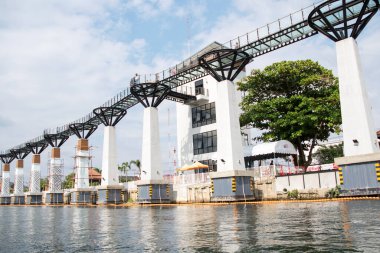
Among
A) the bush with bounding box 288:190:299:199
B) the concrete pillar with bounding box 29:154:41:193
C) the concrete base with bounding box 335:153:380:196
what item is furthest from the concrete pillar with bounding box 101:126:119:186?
the concrete base with bounding box 335:153:380:196

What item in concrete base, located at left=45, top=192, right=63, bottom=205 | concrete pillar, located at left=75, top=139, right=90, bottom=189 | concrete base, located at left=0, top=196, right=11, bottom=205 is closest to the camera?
concrete pillar, located at left=75, top=139, right=90, bottom=189

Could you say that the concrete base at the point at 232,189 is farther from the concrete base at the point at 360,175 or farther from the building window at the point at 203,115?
the building window at the point at 203,115

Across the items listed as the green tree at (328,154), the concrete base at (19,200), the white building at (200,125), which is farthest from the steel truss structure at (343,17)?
the concrete base at (19,200)

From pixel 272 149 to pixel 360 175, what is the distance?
1045 centimetres

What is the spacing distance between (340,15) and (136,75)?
81.1 ft

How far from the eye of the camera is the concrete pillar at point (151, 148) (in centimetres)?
4209

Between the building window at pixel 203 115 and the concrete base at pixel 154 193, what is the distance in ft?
34.7

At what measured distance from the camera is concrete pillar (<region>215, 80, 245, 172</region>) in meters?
32.9

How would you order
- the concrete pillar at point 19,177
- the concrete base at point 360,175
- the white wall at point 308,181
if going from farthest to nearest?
the concrete pillar at point 19,177
the white wall at point 308,181
the concrete base at point 360,175

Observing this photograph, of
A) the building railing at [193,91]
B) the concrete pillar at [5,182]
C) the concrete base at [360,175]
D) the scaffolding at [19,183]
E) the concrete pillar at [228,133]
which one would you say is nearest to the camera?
the concrete base at [360,175]

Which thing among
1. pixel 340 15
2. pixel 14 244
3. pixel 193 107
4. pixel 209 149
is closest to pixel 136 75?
pixel 193 107

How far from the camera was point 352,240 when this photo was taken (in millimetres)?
8352

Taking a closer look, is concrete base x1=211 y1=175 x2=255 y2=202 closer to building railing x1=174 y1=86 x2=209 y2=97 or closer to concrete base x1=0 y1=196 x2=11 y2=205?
building railing x1=174 y1=86 x2=209 y2=97

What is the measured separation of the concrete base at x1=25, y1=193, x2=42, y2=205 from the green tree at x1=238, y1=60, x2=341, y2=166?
5417 cm
